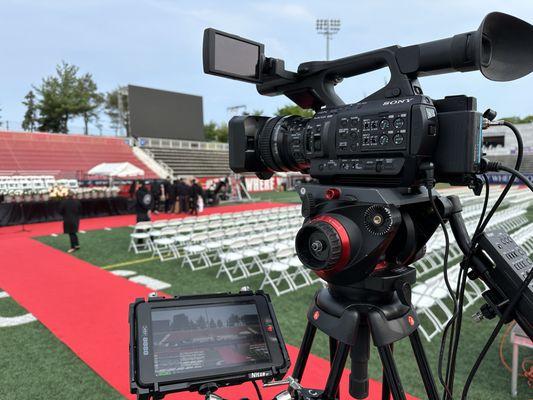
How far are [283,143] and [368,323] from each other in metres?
0.72

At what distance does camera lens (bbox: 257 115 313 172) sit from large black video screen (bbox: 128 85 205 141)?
30.5 metres

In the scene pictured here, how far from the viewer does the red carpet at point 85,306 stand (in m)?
3.29

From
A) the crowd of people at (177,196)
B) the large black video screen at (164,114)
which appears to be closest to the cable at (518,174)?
the crowd of people at (177,196)

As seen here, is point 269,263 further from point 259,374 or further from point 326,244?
point 326,244

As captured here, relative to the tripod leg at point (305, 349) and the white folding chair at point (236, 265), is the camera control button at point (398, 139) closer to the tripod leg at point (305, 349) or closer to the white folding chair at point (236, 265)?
the tripod leg at point (305, 349)

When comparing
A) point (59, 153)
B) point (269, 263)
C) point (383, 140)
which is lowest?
point (269, 263)

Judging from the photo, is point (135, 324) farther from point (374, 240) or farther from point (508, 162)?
point (508, 162)

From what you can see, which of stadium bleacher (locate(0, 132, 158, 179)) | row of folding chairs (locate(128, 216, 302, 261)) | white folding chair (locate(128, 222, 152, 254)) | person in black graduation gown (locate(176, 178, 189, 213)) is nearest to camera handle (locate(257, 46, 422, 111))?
row of folding chairs (locate(128, 216, 302, 261))

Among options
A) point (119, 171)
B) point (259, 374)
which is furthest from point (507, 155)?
point (119, 171)

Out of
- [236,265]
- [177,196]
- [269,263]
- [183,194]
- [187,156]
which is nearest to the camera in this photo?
[269,263]

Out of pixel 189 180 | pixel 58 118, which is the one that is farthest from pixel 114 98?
pixel 189 180

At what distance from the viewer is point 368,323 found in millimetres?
1274

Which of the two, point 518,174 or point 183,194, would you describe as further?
point 183,194

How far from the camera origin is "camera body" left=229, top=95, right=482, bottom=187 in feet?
3.50
